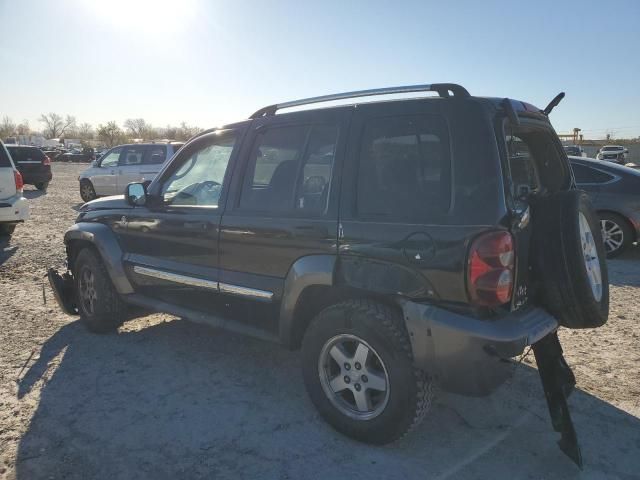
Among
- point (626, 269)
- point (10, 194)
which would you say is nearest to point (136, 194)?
point (10, 194)

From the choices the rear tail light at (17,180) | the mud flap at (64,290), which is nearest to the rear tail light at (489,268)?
the mud flap at (64,290)

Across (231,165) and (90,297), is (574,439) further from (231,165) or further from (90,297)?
(90,297)

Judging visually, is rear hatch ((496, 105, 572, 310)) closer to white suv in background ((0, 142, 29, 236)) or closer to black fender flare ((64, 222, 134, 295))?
black fender flare ((64, 222, 134, 295))

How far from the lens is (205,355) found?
4.30 metres

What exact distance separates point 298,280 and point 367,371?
672mm

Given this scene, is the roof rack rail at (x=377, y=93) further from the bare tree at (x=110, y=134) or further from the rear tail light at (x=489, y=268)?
the bare tree at (x=110, y=134)

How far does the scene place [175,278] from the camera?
4.05m

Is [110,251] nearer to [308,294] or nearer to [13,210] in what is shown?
[308,294]

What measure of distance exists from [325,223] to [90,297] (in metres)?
2.94

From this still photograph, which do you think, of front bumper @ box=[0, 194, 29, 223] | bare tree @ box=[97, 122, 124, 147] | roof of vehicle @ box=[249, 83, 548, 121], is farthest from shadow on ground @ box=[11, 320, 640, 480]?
bare tree @ box=[97, 122, 124, 147]

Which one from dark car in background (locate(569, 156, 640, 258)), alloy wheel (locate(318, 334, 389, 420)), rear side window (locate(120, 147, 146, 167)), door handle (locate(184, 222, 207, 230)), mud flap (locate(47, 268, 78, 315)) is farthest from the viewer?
rear side window (locate(120, 147, 146, 167))

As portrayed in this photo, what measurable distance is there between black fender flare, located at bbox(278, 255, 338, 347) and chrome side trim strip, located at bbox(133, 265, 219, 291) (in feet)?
2.38

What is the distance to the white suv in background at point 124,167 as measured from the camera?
14.2 m

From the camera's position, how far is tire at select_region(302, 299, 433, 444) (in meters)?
2.74
